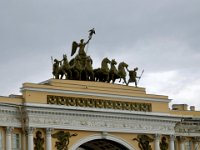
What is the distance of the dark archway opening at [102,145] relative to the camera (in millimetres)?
37500

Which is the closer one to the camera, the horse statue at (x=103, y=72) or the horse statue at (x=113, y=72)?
the horse statue at (x=103, y=72)

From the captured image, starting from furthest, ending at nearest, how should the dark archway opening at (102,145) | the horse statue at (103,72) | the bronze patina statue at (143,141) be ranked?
the bronze patina statue at (143,141) < the dark archway opening at (102,145) < the horse statue at (103,72)

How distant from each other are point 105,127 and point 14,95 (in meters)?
5.46

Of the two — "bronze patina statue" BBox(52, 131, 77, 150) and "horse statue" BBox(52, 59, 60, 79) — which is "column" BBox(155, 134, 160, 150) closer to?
"bronze patina statue" BBox(52, 131, 77, 150)

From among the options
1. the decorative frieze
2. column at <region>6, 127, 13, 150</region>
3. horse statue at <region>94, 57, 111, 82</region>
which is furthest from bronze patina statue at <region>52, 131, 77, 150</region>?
horse statue at <region>94, 57, 111, 82</region>

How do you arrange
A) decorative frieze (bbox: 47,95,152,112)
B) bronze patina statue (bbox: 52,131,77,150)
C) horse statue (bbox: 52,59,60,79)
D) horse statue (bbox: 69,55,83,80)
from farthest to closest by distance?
horse statue (bbox: 69,55,83,80) < horse statue (bbox: 52,59,60,79) < decorative frieze (bbox: 47,95,152,112) < bronze patina statue (bbox: 52,131,77,150)

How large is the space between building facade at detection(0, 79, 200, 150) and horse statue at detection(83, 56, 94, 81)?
0.55 metres

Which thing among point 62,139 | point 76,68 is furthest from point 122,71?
point 62,139

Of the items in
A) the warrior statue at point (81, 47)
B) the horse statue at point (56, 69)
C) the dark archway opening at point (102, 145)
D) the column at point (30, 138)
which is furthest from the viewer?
the dark archway opening at point (102, 145)

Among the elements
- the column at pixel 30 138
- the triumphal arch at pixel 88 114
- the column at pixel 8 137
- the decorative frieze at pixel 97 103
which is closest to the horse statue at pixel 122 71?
the triumphal arch at pixel 88 114

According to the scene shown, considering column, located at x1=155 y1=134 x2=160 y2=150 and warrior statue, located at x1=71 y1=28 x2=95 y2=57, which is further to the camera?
column, located at x1=155 y1=134 x2=160 y2=150

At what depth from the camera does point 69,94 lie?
35.0 metres

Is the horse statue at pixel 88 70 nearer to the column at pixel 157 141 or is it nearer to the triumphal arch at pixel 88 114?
the triumphal arch at pixel 88 114

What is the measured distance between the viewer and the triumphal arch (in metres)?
33.6
